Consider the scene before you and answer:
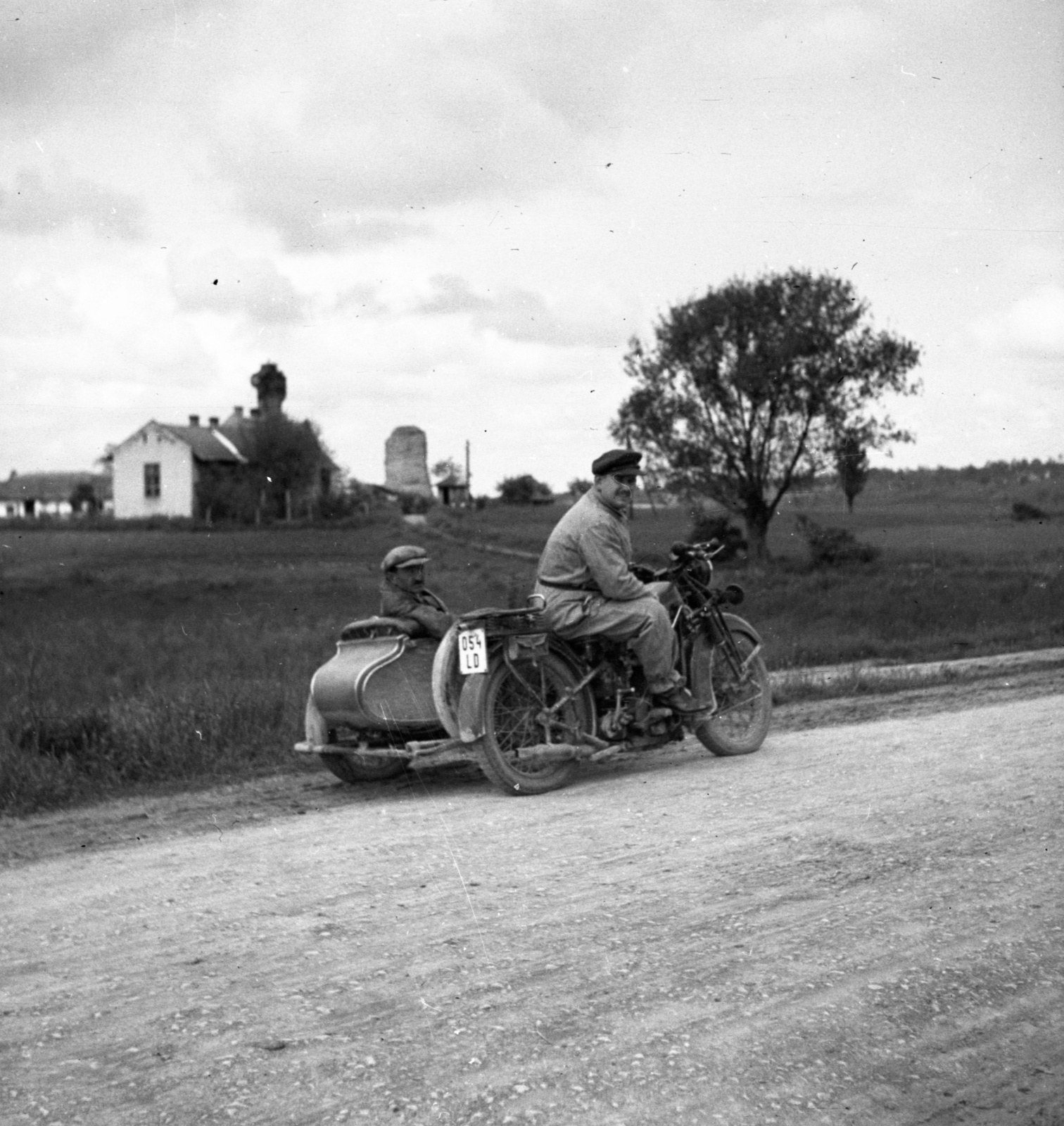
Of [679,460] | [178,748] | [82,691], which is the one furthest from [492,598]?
[679,460]

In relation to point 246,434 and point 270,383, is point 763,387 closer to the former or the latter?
point 246,434

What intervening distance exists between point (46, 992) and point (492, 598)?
18.8m

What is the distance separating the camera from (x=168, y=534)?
42438mm

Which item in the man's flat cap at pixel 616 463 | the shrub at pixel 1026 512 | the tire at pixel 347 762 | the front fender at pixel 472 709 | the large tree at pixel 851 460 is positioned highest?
the large tree at pixel 851 460

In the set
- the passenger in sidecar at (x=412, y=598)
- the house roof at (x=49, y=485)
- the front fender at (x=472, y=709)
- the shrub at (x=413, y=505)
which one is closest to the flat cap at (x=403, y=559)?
the passenger in sidecar at (x=412, y=598)

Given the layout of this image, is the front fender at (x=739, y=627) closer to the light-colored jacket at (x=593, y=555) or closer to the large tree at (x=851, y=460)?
the light-colored jacket at (x=593, y=555)

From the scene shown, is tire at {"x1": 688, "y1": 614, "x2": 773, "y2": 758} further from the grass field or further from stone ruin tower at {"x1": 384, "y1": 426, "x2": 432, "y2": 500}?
stone ruin tower at {"x1": 384, "y1": 426, "x2": 432, "y2": 500}

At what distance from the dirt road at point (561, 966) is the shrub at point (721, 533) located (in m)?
30.0

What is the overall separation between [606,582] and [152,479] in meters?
61.6

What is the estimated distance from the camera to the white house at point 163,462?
63.7 meters

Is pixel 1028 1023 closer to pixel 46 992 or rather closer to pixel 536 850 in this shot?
pixel 536 850

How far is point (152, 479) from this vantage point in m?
66.8

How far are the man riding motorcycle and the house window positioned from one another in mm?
59777

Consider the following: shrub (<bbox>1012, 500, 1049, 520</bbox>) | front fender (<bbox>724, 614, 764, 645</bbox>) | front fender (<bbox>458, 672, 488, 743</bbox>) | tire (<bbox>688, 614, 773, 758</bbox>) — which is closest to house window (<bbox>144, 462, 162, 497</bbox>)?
shrub (<bbox>1012, 500, 1049, 520</bbox>)
